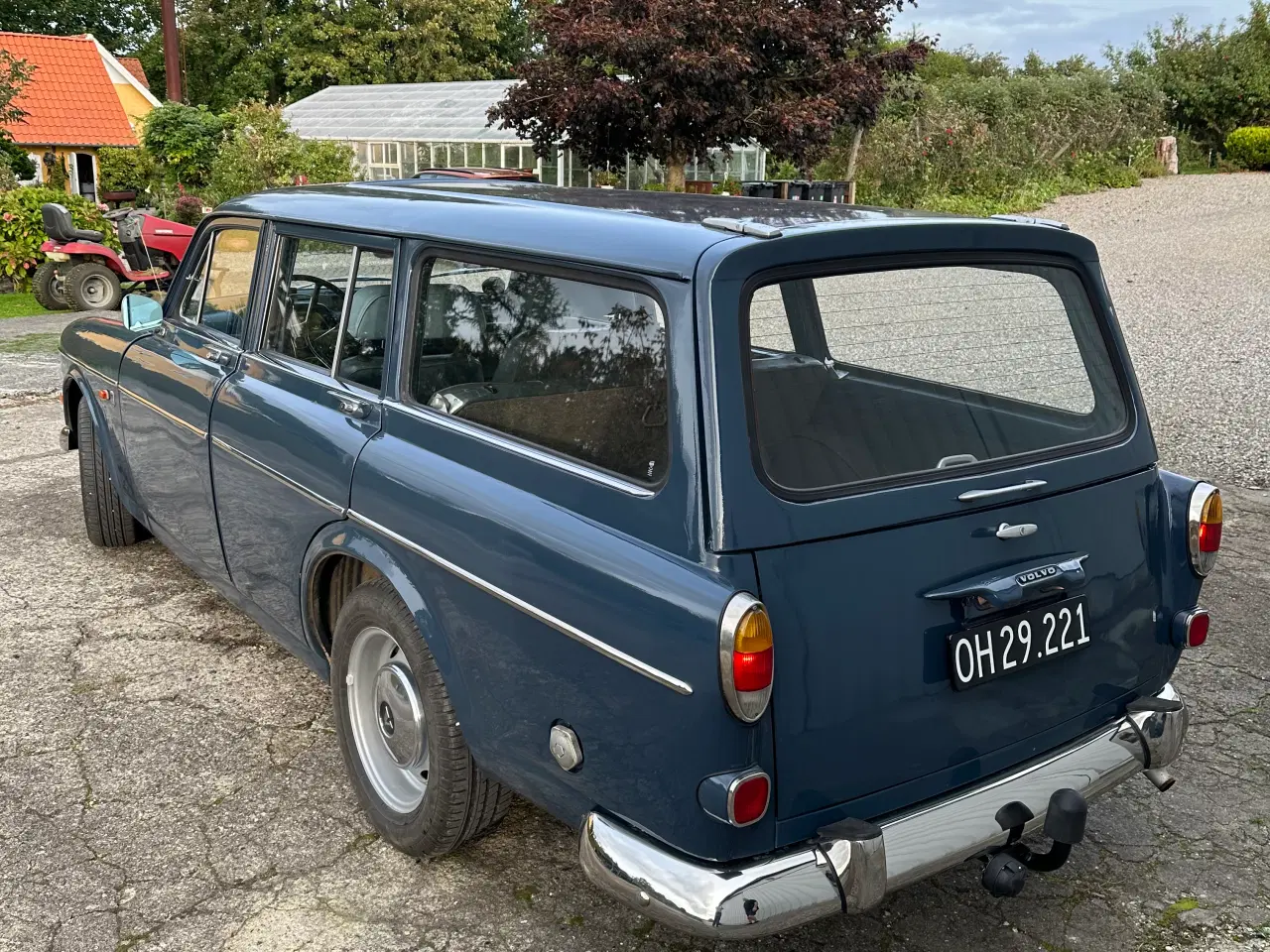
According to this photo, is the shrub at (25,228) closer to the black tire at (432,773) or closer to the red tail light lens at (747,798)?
the black tire at (432,773)

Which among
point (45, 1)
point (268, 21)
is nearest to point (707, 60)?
point (268, 21)

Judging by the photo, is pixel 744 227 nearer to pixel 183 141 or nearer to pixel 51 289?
pixel 51 289

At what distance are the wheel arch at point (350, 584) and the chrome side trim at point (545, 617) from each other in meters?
0.07

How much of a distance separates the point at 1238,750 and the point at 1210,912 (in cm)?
100

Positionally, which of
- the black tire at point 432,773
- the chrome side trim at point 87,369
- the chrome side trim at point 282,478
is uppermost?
the chrome side trim at point 87,369

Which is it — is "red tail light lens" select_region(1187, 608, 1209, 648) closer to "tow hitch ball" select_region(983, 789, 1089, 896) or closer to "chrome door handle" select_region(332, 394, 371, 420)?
"tow hitch ball" select_region(983, 789, 1089, 896)

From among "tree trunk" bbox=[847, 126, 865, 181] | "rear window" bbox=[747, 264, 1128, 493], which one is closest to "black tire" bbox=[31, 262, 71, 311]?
"rear window" bbox=[747, 264, 1128, 493]

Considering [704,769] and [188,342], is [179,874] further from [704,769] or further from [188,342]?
[188,342]

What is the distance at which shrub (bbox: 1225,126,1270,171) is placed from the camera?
98.5ft

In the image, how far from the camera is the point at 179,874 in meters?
3.15

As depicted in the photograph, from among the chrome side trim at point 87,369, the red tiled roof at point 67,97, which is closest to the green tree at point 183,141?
the red tiled roof at point 67,97

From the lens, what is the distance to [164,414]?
14.5ft

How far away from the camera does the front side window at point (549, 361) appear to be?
2.53 meters

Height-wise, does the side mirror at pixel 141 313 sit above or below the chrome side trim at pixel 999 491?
above
